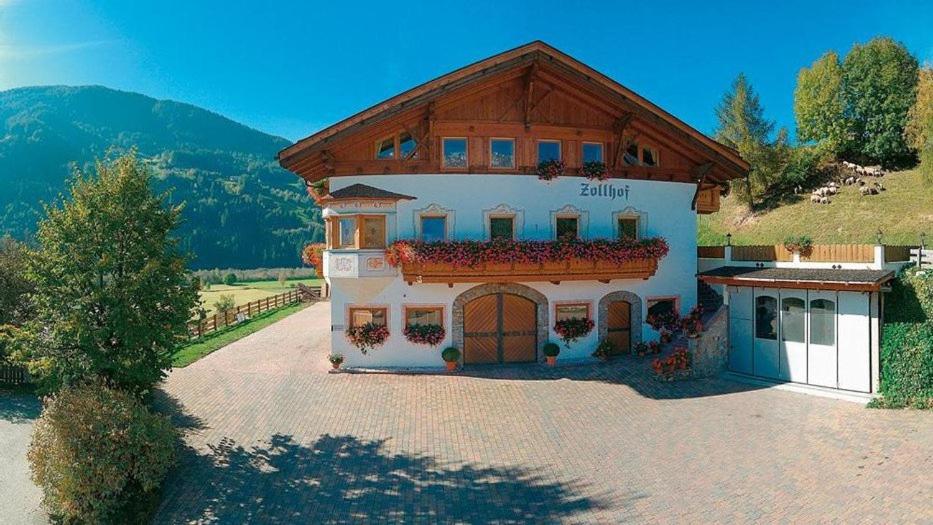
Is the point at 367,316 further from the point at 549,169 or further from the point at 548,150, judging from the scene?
the point at 548,150

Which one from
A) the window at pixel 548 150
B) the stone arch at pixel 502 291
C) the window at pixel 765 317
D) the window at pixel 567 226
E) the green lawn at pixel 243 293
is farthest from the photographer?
the green lawn at pixel 243 293

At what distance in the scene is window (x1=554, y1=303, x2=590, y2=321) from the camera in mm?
19203

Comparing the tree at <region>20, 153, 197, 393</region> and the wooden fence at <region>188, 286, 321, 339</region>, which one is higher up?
the tree at <region>20, 153, 197, 393</region>

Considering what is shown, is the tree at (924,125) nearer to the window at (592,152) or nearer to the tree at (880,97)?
the tree at (880,97)

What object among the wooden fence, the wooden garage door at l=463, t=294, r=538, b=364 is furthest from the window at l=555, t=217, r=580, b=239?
the wooden fence

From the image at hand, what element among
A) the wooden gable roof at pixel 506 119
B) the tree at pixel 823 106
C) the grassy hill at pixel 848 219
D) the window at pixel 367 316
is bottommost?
the window at pixel 367 316

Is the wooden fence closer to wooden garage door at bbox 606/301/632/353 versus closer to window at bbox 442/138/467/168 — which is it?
window at bbox 442/138/467/168

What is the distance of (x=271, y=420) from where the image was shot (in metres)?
13.3

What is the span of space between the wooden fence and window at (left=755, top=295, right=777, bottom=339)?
776 inches

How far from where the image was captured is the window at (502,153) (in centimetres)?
1877

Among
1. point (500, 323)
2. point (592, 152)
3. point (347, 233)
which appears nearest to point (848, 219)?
point (592, 152)

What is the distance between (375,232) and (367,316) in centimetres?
307

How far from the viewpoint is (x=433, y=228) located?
18484 mm

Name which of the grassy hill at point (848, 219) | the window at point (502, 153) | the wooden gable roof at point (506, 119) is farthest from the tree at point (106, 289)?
the grassy hill at point (848, 219)
